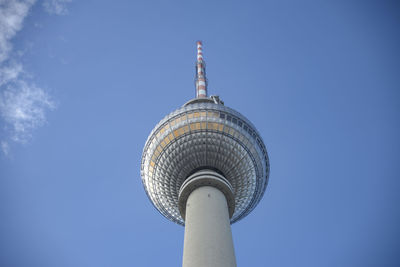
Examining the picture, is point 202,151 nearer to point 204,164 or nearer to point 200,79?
point 204,164

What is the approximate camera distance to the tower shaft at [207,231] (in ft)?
69.7

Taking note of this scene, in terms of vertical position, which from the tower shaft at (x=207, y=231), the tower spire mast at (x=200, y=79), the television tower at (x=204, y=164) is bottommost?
the tower shaft at (x=207, y=231)

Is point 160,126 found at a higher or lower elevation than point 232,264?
higher

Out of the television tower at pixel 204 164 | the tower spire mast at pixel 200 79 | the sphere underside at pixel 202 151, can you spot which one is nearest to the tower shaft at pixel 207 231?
the television tower at pixel 204 164

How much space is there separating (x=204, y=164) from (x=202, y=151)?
1.10 m

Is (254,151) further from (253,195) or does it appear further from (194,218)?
(194,218)

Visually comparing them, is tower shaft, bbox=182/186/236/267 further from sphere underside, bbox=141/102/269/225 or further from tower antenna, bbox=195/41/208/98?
tower antenna, bbox=195/41/208/98

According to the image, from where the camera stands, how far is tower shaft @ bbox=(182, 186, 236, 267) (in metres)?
21.2

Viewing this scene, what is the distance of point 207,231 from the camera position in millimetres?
22578

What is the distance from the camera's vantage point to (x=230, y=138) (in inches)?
1115

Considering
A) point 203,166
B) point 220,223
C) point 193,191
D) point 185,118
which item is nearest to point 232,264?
point 220,223

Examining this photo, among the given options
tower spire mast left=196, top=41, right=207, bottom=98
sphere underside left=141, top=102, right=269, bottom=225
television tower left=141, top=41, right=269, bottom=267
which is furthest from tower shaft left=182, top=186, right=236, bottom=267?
tower spire mast left=196, top=41, right=207, bottom=98

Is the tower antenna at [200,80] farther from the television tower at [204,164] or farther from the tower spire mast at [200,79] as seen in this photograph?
the television tower at [204,164]

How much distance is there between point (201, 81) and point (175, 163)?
13.7 meters
